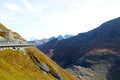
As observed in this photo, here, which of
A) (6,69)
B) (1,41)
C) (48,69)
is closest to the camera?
(6,69)

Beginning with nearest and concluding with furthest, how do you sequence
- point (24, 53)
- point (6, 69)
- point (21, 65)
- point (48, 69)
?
point (6, 69)
point (21, 65)
point (24, 53)
point (48, 69)

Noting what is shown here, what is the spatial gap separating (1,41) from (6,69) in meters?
31.6

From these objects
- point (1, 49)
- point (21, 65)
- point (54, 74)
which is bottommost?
point (54, 74)

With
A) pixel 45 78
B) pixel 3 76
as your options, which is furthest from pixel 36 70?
pixel 3 76

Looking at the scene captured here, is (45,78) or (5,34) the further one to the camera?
(5,34)

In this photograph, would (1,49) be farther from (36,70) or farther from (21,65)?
(36,70)

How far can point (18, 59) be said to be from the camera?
9338 centimetres

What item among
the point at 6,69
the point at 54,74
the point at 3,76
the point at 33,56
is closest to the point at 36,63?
the point at 33,56

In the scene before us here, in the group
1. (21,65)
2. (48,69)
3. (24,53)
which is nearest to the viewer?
(21,65)

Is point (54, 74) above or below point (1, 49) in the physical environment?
below

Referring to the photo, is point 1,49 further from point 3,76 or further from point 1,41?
point 3,76

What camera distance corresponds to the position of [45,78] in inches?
3964

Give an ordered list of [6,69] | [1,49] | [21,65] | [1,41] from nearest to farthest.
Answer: [6,69], [1,49], [21,65], [1,41]

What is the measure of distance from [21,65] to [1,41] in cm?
1414
